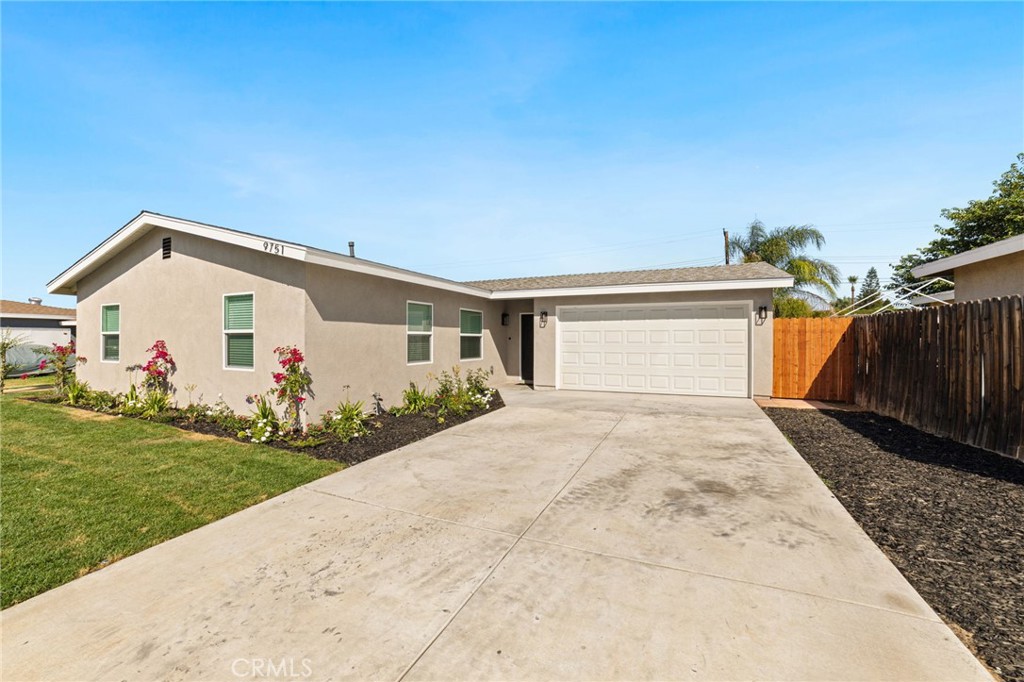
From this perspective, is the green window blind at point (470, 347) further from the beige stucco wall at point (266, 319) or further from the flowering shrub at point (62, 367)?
the flowering shrub at point (62, 367)

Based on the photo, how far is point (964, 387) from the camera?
18.5 feet

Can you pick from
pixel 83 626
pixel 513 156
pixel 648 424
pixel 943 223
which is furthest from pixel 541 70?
pixel 943 223

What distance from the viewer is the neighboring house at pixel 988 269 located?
6898 millimetres

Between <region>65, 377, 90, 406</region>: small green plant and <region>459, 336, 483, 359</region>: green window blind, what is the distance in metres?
8.55

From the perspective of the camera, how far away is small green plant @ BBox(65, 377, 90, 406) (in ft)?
30.3

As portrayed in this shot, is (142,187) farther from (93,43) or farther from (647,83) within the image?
(647,83)

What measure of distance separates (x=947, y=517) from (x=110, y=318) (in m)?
14.6

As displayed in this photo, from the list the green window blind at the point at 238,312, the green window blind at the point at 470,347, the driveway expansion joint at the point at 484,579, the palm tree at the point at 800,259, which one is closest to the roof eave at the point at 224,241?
the green window blind at the point at 238,312

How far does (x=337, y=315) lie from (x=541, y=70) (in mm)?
6721

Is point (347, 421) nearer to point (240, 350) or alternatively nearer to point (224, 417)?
point (224, 417)

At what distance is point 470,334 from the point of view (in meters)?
11.5

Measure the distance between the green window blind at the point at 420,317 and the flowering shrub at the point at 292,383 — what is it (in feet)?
8.97

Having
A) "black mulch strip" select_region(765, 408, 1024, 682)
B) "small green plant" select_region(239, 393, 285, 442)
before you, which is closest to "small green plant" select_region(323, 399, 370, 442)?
"small green plant" select_region(239, 393, 285, 442)

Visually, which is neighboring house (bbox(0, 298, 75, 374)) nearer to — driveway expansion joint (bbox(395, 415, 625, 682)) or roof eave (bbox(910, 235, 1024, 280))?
driveway expansion joint (bbox(395, 415, 625, 682))
